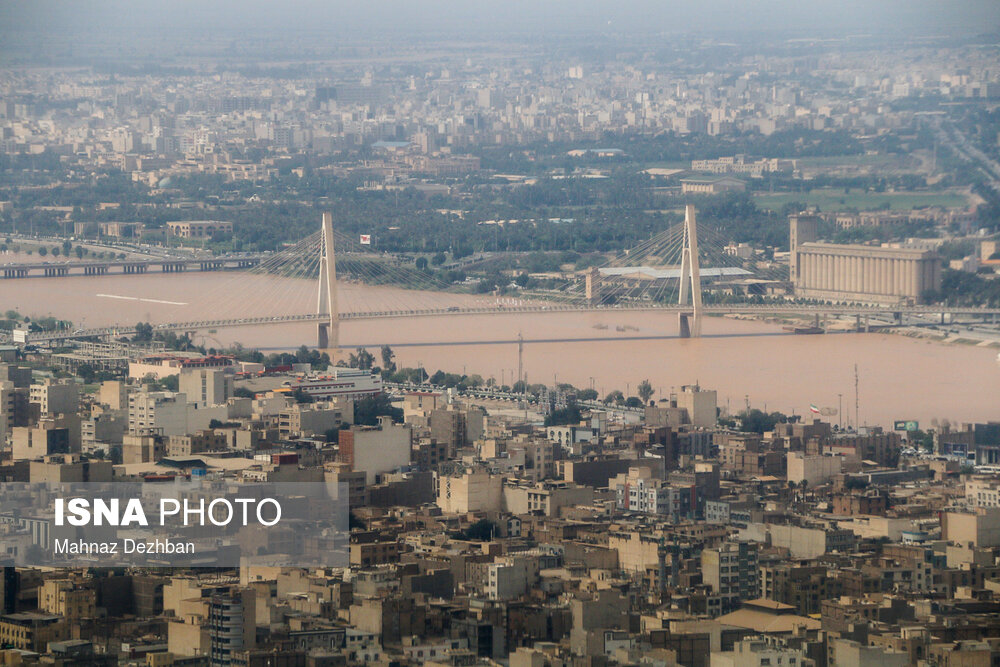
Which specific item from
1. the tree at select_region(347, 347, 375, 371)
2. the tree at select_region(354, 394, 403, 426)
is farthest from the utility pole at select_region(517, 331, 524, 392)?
the tree at select_region(354, 394, 403, 426)

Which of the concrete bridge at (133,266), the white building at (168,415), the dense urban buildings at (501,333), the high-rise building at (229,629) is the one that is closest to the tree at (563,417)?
the dense urban buildings at (501,333)

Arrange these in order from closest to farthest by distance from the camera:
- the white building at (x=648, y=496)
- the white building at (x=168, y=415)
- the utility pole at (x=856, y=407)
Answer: the white building at (x=648, y=496) < the white building at (x=168, y=415) < the utility pole at (x=856, y=407)

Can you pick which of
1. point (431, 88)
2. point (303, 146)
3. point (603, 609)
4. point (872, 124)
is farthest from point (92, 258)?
point (603, 609)

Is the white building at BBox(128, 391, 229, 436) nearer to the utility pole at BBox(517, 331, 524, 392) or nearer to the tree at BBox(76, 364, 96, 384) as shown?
the tree at BBox(76, 364, 96, 384)

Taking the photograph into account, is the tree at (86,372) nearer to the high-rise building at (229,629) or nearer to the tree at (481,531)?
the tree at (481,531)

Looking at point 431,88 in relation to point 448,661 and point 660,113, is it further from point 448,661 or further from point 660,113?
point 448,661

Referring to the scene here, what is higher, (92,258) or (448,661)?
(92,258)
